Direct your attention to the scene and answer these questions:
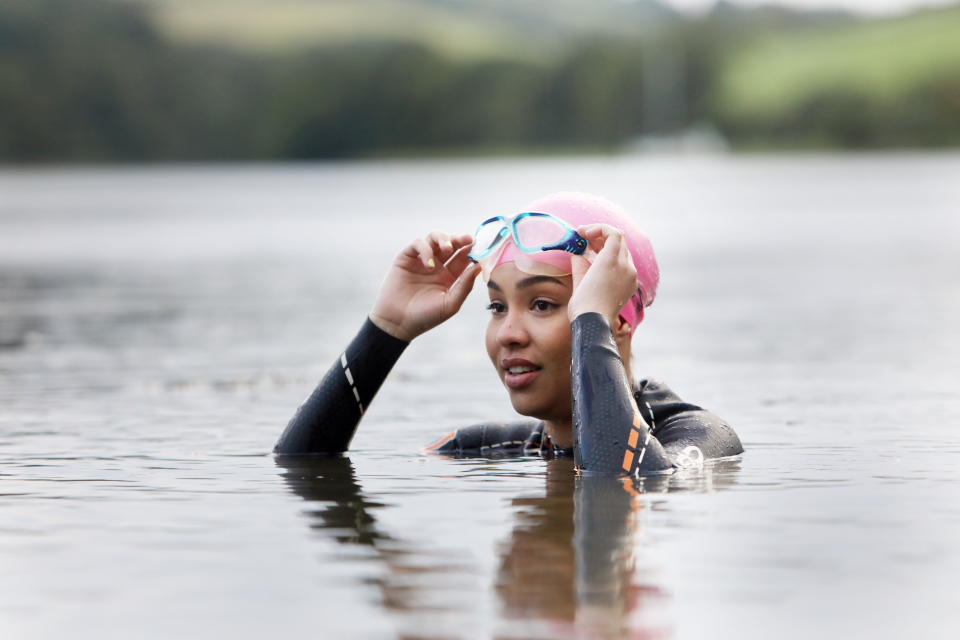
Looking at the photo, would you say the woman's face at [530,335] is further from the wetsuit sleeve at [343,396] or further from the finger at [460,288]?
the wetsuit sleeve at [343,396]

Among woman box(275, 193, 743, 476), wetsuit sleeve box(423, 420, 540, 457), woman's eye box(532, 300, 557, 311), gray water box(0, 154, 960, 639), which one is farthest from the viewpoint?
wetsuit sleeve box(423, 420, 540, 457)

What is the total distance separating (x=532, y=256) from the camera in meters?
6.99

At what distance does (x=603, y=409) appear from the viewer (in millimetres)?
6637

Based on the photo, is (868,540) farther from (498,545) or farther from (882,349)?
(882,349)

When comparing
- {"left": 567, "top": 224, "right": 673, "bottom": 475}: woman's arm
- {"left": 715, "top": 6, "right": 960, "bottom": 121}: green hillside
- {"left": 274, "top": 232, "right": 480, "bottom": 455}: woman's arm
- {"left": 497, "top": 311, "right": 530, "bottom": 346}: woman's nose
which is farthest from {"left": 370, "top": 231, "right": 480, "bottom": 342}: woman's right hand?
{"left": 715, "top": 6, "right": 960, "bottom": 121}: green hillside

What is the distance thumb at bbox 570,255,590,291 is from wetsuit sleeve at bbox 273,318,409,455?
110 cm

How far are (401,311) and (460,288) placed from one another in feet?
1.18

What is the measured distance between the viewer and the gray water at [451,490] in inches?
193

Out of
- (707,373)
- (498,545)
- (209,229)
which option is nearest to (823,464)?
(498,545)

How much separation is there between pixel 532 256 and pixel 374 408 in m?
4.14

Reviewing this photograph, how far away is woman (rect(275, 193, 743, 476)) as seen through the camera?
6.74 meters

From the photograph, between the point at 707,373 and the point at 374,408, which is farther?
the point at 707,373

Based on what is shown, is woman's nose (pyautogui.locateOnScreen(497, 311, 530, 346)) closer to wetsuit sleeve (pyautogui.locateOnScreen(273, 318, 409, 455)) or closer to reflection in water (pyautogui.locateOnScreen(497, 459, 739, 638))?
reflection in water (pyautogui.locateOnScreen(497, 459, 739, 638))

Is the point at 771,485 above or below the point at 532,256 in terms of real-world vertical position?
below
